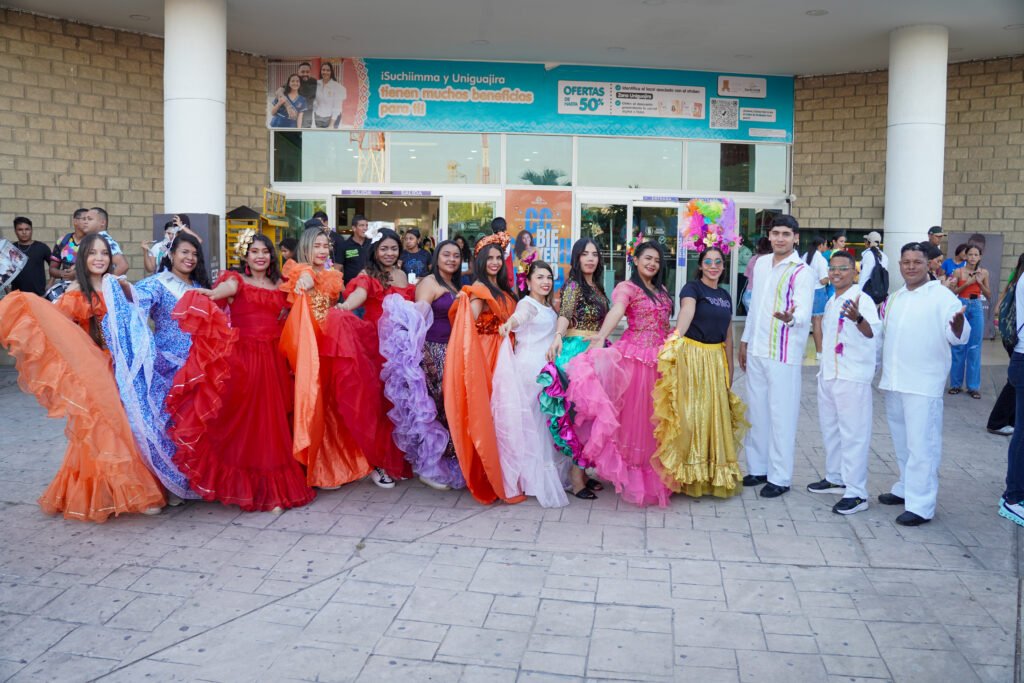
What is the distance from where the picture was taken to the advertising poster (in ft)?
45.0

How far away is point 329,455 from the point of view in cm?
560

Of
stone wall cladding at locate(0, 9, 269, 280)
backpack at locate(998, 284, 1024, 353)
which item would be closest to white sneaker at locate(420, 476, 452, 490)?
backpack at locate(998, 284, 1024, 353)

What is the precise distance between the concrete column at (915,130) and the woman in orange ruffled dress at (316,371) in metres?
8.93

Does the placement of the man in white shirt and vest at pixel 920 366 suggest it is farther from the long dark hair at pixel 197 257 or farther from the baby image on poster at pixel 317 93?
the baby image on poster at pixel 317 93

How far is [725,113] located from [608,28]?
132 inches

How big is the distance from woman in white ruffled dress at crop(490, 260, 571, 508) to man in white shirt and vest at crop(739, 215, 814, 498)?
4.69 feet

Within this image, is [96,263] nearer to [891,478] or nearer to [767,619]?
[767,619]

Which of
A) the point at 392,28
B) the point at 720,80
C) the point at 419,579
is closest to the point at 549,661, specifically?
the point at 419,579

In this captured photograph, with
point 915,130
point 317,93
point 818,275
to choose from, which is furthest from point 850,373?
point 317,93

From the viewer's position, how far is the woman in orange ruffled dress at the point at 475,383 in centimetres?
521

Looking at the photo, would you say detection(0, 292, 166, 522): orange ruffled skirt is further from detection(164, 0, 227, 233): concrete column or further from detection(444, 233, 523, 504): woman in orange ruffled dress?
detection(164, 0, 227, 233): concrete column

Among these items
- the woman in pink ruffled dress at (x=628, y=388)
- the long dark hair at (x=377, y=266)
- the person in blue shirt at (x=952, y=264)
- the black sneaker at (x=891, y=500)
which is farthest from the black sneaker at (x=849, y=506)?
the person in blue shirt at (x=952, y=264)

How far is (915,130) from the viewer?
446 inches

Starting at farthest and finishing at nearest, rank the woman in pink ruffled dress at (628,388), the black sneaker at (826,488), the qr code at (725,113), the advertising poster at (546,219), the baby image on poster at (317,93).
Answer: the qr code at (725,113), the advertising poster at (546,219), the baby image on poster at (317,93), the black sneaker at (826,488), the woman in pink ruffled dress at (628,388)
